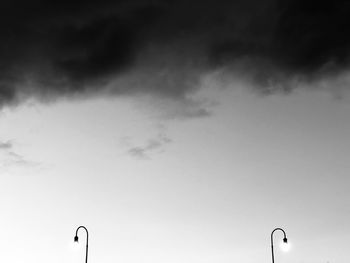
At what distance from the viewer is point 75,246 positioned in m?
28.8

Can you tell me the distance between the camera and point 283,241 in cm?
2986

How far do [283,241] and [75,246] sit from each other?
1438 centimetres
